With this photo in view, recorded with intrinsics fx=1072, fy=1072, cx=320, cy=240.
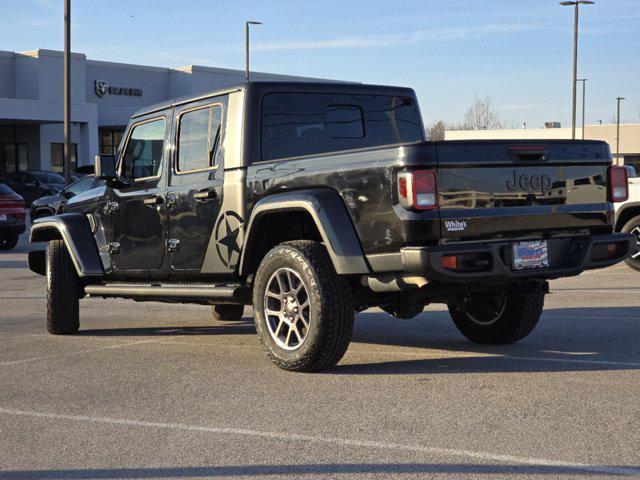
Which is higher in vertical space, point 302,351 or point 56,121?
point 56,121

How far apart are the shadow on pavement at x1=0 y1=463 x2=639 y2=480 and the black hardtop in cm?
385

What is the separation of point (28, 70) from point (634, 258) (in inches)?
1893

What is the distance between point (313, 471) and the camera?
Answer: 4832mm

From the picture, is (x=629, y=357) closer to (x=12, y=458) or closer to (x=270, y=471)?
(x=270, y=471)

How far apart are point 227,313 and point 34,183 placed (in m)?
31.5

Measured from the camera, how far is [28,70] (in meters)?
57.4

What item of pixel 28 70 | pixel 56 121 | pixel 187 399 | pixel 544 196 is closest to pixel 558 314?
pixel 544 196

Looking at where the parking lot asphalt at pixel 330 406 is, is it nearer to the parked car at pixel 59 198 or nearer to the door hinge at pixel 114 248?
the door hinge at pixel 114 248

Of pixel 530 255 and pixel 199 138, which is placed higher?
pixel 199 138

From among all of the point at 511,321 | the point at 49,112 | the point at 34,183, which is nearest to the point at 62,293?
the point at 511,321

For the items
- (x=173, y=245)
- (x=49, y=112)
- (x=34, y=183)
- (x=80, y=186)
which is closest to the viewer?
(x=173, y=245)

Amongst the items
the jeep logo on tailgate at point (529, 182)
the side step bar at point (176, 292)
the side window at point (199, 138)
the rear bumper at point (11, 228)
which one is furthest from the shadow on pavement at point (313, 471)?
the rear bumper at point (11, 228)

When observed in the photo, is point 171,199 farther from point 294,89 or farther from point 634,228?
point 634,228

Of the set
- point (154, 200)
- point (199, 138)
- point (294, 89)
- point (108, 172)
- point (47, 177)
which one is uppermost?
point (294, 89)
